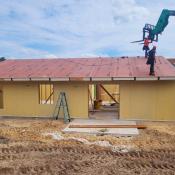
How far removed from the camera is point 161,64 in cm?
1806

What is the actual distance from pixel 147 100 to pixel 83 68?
4.08 m

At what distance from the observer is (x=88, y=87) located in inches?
648

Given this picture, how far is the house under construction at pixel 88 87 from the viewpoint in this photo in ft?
51.6

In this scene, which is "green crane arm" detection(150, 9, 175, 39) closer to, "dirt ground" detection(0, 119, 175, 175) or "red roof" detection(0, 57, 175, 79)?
"red roof" detection(0, 57, 175, 79)

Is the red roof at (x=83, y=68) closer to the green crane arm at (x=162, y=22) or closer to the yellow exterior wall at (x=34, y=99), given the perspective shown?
the yellow exterior wall at (x=34, y=99)

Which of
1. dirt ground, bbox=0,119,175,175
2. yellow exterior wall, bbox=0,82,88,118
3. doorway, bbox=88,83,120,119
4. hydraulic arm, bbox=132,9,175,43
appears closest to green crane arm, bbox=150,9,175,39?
hydraulic arm, bbox=132,9,175,43

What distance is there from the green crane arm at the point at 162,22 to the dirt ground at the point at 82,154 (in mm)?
5504

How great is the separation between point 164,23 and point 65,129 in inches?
288

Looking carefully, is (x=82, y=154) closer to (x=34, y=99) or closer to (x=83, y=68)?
(x=34, y=99)

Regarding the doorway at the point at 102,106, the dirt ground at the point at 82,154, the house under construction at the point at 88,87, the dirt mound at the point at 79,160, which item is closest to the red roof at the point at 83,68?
the house under construction at the point at 88,87

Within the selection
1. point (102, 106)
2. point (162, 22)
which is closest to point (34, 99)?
point (102, 106)

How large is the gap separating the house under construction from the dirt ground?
104 inches

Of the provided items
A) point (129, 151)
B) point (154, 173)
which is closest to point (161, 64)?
point (129, 151)

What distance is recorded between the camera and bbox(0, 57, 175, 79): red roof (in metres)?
16.1
